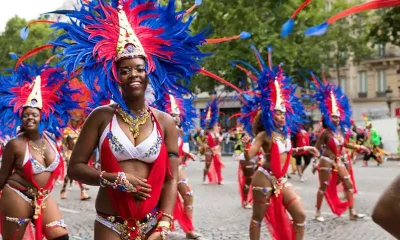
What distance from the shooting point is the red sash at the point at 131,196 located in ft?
11.5

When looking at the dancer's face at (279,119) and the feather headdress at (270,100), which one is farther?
the feather headdress at (270,100)

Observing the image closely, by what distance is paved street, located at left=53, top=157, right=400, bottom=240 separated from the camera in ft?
27.4

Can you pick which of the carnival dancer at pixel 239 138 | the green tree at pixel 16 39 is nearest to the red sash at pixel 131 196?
the carnival dancer at pixel 239 138

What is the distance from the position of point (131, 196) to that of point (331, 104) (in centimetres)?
715

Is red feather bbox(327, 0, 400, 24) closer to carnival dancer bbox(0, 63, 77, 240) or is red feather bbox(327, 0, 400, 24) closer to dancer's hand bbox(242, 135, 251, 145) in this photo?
carnival dancer bbox(0, 63, 77, 240)

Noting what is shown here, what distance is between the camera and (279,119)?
700 cm

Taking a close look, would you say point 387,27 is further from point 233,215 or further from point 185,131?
point 185,131

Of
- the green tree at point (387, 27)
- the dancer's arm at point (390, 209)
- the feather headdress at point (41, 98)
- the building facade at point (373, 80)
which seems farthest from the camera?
the building facade at point (373, 80)

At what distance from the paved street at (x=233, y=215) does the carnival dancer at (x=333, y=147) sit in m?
0.29

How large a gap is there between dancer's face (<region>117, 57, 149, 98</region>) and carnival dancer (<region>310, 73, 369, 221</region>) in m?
6.47

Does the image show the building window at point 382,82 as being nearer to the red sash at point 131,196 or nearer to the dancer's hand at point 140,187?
the red sash at point 131,196

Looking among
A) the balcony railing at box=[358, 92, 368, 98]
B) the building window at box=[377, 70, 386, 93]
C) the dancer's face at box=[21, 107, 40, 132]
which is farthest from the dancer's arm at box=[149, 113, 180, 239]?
the balcony railing at box=[358, 92, 368, 98]

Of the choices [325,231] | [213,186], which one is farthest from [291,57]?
[325,231]

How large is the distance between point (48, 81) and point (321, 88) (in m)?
5.42
